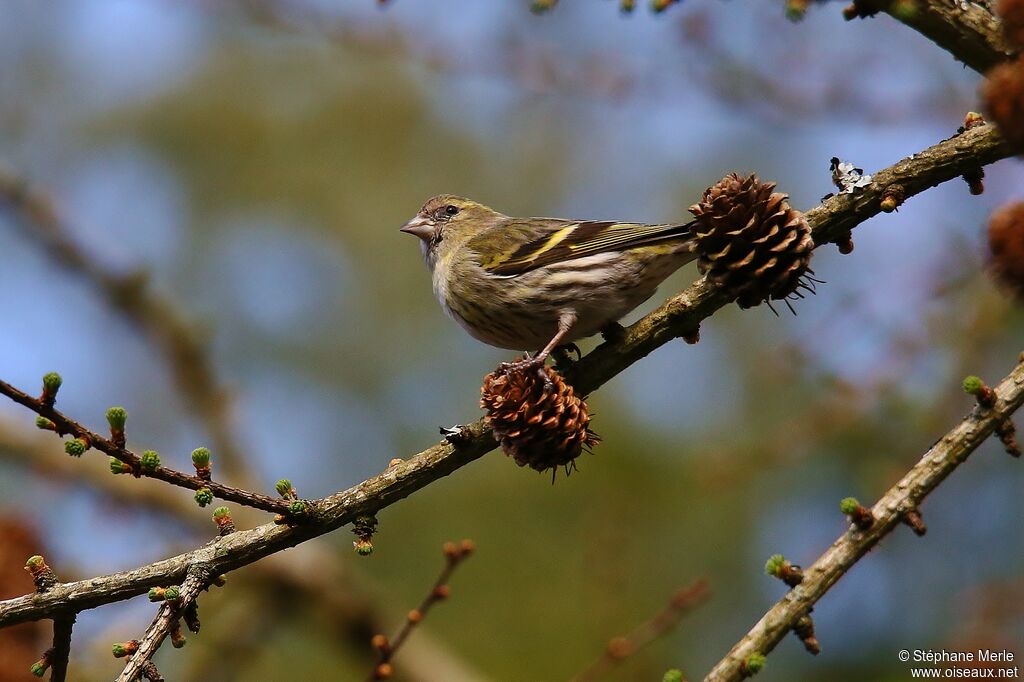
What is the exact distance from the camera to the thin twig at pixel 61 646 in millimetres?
2721

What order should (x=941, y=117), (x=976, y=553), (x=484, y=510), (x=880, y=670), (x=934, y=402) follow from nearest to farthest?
(x=941, y=117) < (x=934, y=402) < (x=880, y=670) < (x=976, y=553) < (x=484, y=510)

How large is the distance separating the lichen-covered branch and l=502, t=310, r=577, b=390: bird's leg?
0.99 m

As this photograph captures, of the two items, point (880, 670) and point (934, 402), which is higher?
point (934, 402)

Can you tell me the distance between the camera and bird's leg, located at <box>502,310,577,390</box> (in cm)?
328

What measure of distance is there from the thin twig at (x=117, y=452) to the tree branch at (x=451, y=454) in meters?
0.24

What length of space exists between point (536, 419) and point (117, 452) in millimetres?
1227

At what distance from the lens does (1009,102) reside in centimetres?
181

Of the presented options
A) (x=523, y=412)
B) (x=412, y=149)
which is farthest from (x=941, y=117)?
(x=412, y=149)

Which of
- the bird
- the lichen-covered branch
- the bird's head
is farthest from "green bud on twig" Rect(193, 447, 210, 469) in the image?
the bird's head

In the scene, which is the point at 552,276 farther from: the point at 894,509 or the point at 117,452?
the point at 117,452

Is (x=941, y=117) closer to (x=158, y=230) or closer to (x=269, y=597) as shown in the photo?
(x=269, y=597)

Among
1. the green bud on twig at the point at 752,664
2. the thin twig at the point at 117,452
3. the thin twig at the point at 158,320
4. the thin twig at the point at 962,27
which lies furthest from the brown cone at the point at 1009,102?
the thin twig at the point at 158,320

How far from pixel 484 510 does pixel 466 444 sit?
711 centimetres

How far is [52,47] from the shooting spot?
52.6 ft
